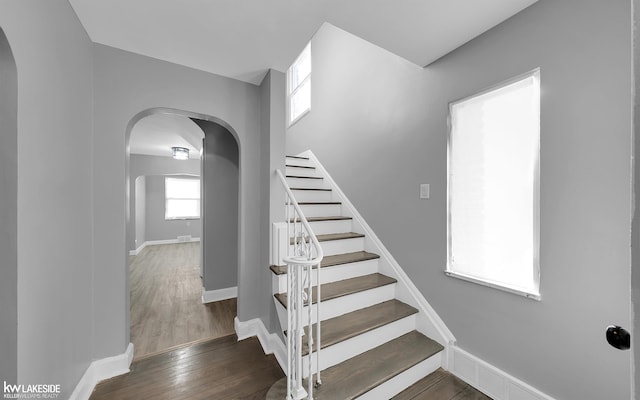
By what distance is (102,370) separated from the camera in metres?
1.84

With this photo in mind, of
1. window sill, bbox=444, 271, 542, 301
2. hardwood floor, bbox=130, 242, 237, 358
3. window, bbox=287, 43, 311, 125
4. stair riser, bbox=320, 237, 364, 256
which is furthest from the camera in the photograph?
window, bbox=287, 43, 311, 125

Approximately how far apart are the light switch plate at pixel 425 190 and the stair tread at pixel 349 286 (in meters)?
0.82

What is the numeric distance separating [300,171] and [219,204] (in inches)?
46.1

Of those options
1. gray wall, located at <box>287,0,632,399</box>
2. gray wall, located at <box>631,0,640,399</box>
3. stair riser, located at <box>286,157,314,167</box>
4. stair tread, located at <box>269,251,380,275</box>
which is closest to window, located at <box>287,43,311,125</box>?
stair riser, located at <box>286,157,314,167</box>

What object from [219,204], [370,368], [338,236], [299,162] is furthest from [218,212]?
[370,368]

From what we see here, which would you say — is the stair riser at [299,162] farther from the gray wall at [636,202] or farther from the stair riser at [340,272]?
the gray wall at [636,202]

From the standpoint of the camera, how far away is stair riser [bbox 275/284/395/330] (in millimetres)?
1901

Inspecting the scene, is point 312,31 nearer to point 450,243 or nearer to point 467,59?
point 467,59

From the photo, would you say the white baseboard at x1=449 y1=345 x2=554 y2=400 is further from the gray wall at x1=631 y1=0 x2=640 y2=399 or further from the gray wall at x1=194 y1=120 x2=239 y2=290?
the gray wall at x1=194 y1=120 x2=239 y2=290

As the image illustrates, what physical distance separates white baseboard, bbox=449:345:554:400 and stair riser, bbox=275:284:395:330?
62 cm

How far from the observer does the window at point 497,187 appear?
4.93ft

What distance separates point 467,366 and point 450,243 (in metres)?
0.85

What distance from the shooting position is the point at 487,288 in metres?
1.70

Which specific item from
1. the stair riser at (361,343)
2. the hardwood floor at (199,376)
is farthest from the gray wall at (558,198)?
the hardwood floor at (199,376)
